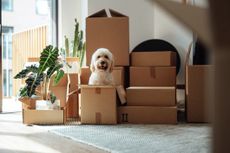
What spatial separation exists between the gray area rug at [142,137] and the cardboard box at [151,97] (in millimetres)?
Result: 231

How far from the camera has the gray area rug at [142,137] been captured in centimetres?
173

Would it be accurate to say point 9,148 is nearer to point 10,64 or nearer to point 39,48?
point 39,48

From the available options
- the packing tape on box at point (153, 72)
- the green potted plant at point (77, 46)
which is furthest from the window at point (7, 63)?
the packing tape on box at point (153, 72)

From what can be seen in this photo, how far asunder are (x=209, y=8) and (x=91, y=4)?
340 centimetres

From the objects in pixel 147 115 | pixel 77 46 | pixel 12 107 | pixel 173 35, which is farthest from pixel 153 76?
pixel 12 107

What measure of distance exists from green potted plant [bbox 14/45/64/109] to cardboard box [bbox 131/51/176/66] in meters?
0.76

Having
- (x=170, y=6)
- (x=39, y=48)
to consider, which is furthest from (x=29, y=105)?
(x=170, y=6)

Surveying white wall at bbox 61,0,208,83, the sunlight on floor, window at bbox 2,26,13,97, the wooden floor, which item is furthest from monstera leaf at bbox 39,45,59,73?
window at bbox 2,26,13,97

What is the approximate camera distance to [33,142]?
199cm

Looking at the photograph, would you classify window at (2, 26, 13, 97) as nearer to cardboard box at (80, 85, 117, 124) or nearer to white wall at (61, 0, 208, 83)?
white wall at (61, 0, 208, 83)

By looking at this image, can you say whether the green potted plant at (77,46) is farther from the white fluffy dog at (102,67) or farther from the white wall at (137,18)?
the white fluffy dog at (102,67)

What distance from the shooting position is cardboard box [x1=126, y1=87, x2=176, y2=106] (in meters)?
2.64

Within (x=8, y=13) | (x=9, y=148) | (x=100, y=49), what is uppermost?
(x=8, y=13)

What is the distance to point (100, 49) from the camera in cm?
275
